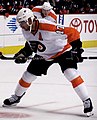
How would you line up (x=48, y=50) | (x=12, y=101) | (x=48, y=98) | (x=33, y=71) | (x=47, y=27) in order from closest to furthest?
(x=47, y=27) → (x=48, y=50) → (x=33, y=71) → (x=12, y=101) → (x=48, y=98)

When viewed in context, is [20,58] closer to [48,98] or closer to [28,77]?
[28,77]

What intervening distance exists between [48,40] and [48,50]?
118 millimetres

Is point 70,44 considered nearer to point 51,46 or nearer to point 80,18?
point 51,46

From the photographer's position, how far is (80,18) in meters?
9.70

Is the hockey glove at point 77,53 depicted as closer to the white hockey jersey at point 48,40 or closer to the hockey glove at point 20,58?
the white hockey jersey at point 48,40

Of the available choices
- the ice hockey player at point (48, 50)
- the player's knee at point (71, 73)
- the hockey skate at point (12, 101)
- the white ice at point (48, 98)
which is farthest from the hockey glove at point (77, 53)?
the hockey skate at point (12, 101)

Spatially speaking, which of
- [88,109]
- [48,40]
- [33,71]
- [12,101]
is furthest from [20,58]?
[88,109]

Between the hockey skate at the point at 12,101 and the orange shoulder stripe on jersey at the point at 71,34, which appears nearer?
the orange shoulder stripe on jersey at the point at 71,34

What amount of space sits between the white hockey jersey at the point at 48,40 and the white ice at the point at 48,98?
1.57 feet

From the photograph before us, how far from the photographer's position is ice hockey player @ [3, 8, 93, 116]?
322 cm

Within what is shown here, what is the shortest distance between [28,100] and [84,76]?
1.75 metres

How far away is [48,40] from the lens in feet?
10.7

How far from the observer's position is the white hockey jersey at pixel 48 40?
A: 3.26 meters

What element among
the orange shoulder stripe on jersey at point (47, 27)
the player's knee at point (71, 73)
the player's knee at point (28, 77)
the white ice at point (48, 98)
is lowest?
the white ice at point (48, 98)
